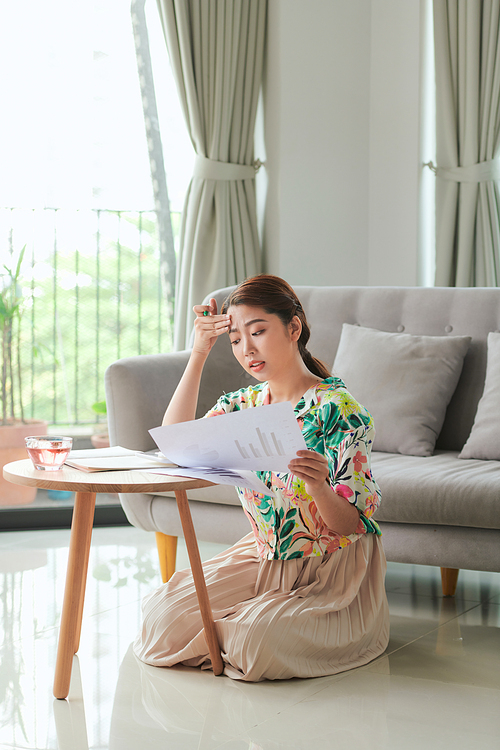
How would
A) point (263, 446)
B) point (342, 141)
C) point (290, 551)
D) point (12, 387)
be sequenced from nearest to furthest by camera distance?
1. point (263, 446)
2. point (290, 551)
3. point (12, 387)
4. point (342, 141)

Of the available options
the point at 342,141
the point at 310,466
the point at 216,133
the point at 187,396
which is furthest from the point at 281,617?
the point at 342,141

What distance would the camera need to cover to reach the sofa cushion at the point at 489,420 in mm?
2268

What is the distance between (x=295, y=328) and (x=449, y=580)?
1095 mm

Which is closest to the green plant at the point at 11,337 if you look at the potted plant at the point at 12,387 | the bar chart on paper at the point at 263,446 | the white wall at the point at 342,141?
the potted plant at the point at 12,387

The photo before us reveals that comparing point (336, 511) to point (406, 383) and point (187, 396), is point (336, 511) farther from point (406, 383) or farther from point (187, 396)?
point (406, 383)

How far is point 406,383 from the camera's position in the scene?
2455 millimetres

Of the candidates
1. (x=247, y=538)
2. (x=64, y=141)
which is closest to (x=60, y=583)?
(x=247, y=538)

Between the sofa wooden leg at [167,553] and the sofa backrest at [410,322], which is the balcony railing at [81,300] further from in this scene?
the sofa wooden leg at [167,553]

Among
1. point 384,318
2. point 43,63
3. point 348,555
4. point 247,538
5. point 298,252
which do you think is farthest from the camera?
point 298,252

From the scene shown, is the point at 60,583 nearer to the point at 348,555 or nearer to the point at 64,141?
the point at 348,555

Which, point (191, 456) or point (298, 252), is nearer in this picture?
point (191, 456)

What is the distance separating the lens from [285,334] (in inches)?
65.3

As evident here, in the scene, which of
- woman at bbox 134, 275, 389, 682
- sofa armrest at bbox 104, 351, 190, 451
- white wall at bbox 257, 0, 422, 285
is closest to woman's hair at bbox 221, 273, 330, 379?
woman at bbox 134, 275, 389, 682

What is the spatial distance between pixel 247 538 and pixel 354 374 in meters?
0.79
